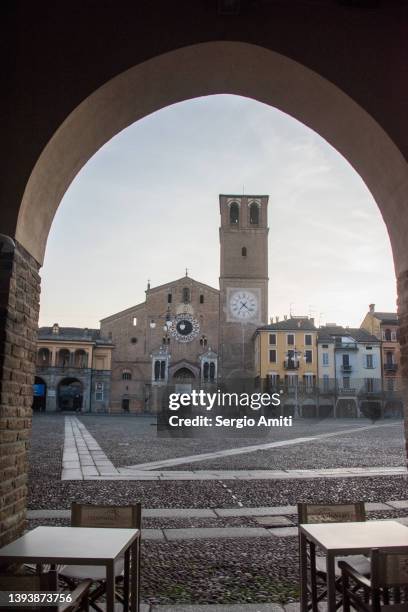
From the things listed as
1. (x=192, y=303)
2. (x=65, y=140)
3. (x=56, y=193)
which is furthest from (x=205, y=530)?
(x=192, y=303)

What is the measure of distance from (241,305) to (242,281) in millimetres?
2106

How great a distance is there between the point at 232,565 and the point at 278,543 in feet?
2.86

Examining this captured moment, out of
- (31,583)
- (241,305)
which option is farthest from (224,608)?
(241,305)

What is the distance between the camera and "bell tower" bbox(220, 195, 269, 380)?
4716cm

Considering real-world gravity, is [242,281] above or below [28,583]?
above

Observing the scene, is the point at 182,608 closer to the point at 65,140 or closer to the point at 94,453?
the point at 65,140

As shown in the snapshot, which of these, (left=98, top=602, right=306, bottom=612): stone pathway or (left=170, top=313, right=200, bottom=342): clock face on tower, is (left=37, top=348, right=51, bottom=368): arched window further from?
(left=98, top=602, right=306, bottom=612): stone pathway

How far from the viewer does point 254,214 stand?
4856 centimetres

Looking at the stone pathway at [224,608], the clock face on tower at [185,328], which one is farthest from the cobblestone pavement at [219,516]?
the clock face on tower at [185,328]

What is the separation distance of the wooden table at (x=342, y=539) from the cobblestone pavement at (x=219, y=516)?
730 millimetres

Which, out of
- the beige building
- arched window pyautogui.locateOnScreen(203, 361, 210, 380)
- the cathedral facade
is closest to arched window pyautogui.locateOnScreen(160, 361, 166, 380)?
the cathedral facade

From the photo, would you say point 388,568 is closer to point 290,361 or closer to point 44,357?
point 290,361

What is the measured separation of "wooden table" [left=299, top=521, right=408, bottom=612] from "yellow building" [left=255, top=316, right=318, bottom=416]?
42457 mm

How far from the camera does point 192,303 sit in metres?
48.3
